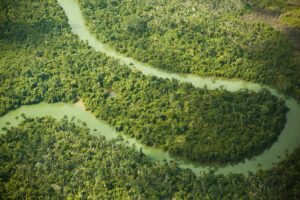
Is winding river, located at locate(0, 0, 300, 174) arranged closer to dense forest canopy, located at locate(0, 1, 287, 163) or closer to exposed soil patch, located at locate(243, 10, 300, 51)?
dense forest canopy, located at locate(0, 1, 287, 163)

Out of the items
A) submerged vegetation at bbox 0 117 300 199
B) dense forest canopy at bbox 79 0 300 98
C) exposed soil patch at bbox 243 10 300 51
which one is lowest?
submerged vegetation at bbox 0 117 300 199

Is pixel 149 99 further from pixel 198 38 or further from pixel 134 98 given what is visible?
pixel 198 38

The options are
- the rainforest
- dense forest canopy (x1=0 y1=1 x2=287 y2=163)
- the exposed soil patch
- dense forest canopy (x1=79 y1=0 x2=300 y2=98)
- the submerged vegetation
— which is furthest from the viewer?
the exposed soil patch

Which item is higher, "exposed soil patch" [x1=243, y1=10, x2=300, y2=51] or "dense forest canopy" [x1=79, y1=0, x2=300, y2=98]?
"exposed soil patch" [x1=243, y1=10, x2=300, y2=51]

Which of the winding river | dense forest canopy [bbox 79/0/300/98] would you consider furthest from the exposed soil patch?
the winding river

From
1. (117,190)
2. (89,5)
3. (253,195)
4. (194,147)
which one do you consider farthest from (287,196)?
(89,5)

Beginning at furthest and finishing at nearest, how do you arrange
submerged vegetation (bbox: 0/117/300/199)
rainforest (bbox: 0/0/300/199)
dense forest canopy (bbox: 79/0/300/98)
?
dense forest canopy (bbox: 79/0/300/98) → rainforest (bbox: 0/0/300/199) → submerged vegetation (bbox: 0/117/300/199)
